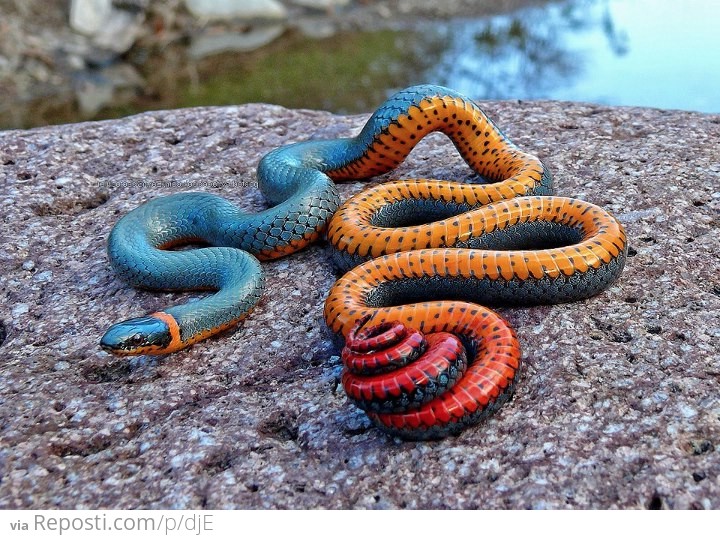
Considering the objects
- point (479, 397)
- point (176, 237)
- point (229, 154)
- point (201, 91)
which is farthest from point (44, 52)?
point (479, 397)

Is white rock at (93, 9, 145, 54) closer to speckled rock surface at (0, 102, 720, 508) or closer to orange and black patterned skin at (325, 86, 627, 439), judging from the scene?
speckled rock surface at (0, 102, 720, 508)

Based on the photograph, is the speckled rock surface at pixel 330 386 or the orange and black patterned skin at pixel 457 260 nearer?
the speckled rock surface at pixel 330 386

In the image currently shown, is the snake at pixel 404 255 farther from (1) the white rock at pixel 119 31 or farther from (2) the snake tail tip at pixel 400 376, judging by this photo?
(1) the white rock at pixel 119 31

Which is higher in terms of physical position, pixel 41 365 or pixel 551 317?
pixel 551 317

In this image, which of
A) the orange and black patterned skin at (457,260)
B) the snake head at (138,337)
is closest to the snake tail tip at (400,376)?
the orange and black patterned skin at (457,260)

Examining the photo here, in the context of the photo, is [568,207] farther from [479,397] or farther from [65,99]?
[65,99]

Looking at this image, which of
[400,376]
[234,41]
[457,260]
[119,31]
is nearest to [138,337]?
[400,376]
